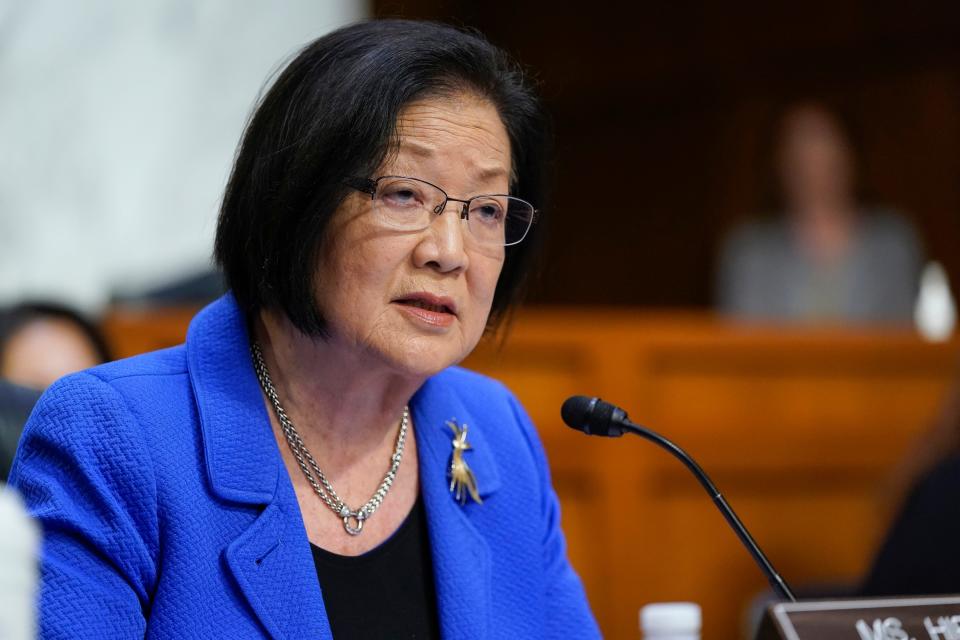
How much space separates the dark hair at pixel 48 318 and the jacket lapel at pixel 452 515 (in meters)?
1.17

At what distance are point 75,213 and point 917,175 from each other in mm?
3533

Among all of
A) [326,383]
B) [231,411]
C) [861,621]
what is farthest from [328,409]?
[861,621]

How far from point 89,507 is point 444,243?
526 mm

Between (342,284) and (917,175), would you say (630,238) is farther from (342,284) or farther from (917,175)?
(342,284)

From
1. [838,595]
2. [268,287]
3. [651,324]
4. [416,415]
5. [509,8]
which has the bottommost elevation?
[838,595]

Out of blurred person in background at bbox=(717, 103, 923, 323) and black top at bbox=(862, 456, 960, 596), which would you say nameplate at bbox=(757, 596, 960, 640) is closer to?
black top at bbox=(862, 456, 960, 596)

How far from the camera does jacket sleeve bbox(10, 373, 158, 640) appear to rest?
4.43 ft

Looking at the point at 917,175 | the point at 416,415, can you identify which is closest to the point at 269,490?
the point at 416,415

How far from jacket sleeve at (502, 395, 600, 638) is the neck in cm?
34

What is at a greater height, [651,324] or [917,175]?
[917,175]

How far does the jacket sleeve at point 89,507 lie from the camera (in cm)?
135

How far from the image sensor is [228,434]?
1.58 metres

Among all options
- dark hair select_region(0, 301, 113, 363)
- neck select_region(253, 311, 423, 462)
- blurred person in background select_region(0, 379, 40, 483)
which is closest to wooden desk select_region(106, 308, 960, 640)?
dark hair select_region(0, 301, 113, 363)

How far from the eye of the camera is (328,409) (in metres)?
1.71
